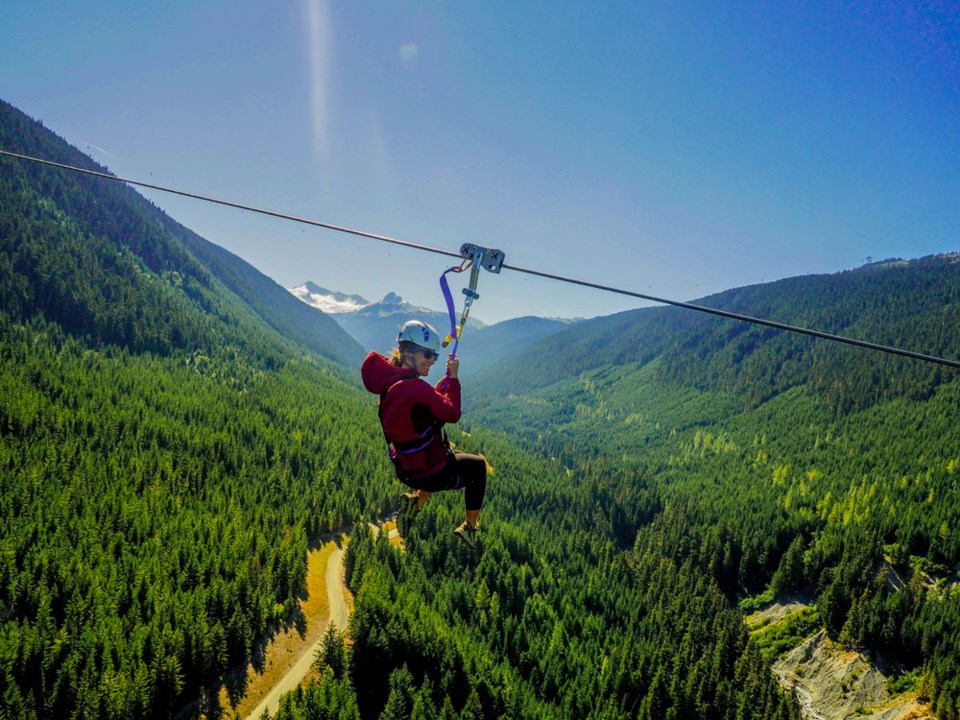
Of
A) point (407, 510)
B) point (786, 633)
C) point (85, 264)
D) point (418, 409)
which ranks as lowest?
point (786, 633)

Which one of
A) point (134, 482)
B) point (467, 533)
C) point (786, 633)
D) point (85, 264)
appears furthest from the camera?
Result: point (85, 264)

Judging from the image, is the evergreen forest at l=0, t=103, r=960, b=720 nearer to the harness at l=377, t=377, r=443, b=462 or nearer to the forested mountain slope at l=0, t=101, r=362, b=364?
the forested mountain slope at l=0, t=101, r=362, b=364

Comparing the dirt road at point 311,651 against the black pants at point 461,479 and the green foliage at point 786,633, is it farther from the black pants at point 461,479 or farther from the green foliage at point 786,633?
the green foliage at point 786,633

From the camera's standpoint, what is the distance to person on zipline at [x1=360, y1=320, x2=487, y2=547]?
8859mm

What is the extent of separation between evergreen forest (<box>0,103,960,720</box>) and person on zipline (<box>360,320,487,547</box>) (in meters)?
25.5

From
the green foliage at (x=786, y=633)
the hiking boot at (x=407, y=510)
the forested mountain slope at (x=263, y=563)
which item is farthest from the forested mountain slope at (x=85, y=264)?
the green foliage at (x=786, y=633)

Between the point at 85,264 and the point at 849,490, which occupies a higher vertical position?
the point at 85,264

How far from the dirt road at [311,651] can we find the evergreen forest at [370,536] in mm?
1432

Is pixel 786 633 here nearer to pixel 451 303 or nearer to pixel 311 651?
pixel 311 651

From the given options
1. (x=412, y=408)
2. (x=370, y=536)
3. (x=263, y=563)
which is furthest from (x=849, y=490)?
(x=412, y=408)

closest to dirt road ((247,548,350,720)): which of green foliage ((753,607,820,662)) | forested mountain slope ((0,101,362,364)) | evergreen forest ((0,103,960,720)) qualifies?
evergreen forest ((0,103,960,720))

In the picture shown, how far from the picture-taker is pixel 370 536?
170 ft

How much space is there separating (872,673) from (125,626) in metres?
95.8

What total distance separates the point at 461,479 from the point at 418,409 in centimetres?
216
